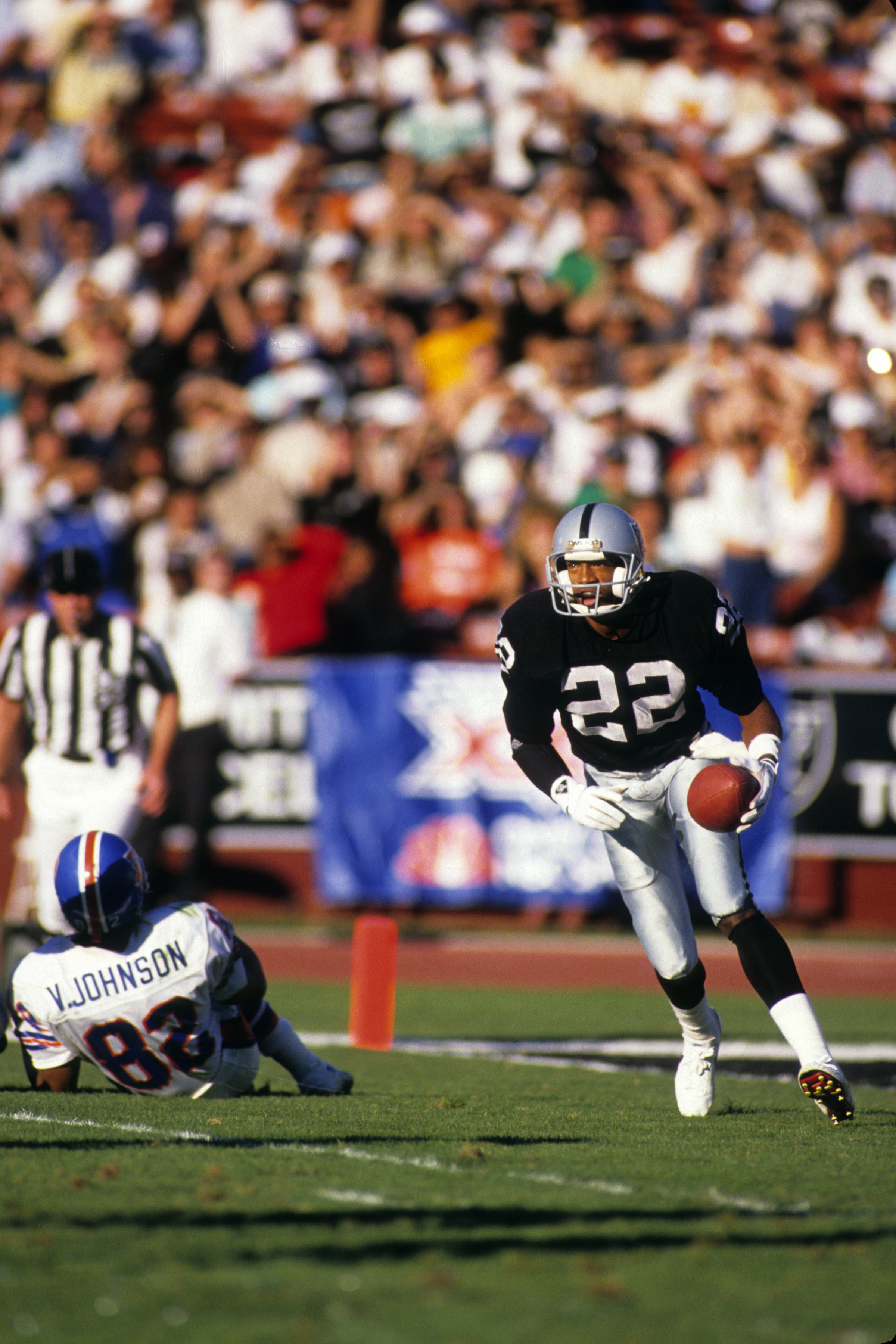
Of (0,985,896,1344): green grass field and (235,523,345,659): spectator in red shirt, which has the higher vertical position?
(235,523,345,659): spectator in red shirt

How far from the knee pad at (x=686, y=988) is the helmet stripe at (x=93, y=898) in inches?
63.8

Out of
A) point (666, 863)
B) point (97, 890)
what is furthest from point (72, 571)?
point (666, 863)

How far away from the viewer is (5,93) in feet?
46.3

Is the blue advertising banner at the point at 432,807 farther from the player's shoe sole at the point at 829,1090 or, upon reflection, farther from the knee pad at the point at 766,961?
the player's shoe sole at the point at 829,1090

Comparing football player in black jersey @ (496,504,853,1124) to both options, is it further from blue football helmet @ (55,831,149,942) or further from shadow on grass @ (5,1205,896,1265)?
shadow on grass @ (5,1205,896,1265)

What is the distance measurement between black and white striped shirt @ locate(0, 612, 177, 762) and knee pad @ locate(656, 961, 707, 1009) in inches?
104

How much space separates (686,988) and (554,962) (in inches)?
193

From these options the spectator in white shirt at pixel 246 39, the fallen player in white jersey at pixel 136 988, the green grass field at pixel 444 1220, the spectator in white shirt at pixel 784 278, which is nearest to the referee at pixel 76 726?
the green grass field at pixel 444 1220

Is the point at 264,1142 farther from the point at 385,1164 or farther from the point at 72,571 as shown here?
the point at 72,571

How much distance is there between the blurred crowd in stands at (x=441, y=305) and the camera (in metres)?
11.2

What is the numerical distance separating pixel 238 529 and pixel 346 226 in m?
3.17

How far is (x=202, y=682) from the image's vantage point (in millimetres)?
10383

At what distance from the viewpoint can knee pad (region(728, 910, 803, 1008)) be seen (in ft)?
16.4

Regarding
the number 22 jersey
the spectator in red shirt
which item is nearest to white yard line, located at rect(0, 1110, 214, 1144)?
the number 22 jersey
